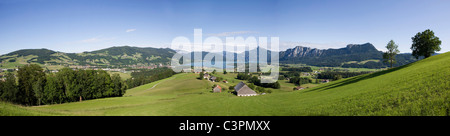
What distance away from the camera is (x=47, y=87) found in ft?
116

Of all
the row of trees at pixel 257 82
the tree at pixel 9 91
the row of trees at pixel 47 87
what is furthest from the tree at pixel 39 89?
the row of trees at pixel 257 82

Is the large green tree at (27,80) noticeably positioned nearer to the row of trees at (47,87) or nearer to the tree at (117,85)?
the row of trees at (47,87)

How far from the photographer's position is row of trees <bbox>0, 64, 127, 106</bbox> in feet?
114

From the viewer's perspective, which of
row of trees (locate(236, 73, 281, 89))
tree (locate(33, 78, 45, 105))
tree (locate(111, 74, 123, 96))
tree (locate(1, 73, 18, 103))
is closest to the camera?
tree (locate(33, 78, 45, 105))

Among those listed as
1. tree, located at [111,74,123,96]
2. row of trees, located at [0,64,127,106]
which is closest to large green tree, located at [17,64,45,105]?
row of trees, located at [0,64,127,106]

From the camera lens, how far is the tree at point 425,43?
3741cm

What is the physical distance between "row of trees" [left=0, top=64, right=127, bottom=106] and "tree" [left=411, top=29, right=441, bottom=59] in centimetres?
7799

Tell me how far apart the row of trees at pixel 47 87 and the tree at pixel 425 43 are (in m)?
78.0

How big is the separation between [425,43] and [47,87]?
83048mm

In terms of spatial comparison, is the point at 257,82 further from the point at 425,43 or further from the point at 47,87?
the point at 47,87

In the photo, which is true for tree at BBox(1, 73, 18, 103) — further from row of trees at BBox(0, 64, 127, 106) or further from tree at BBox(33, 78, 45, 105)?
tree at BBox(33, 78, 45, 105)
